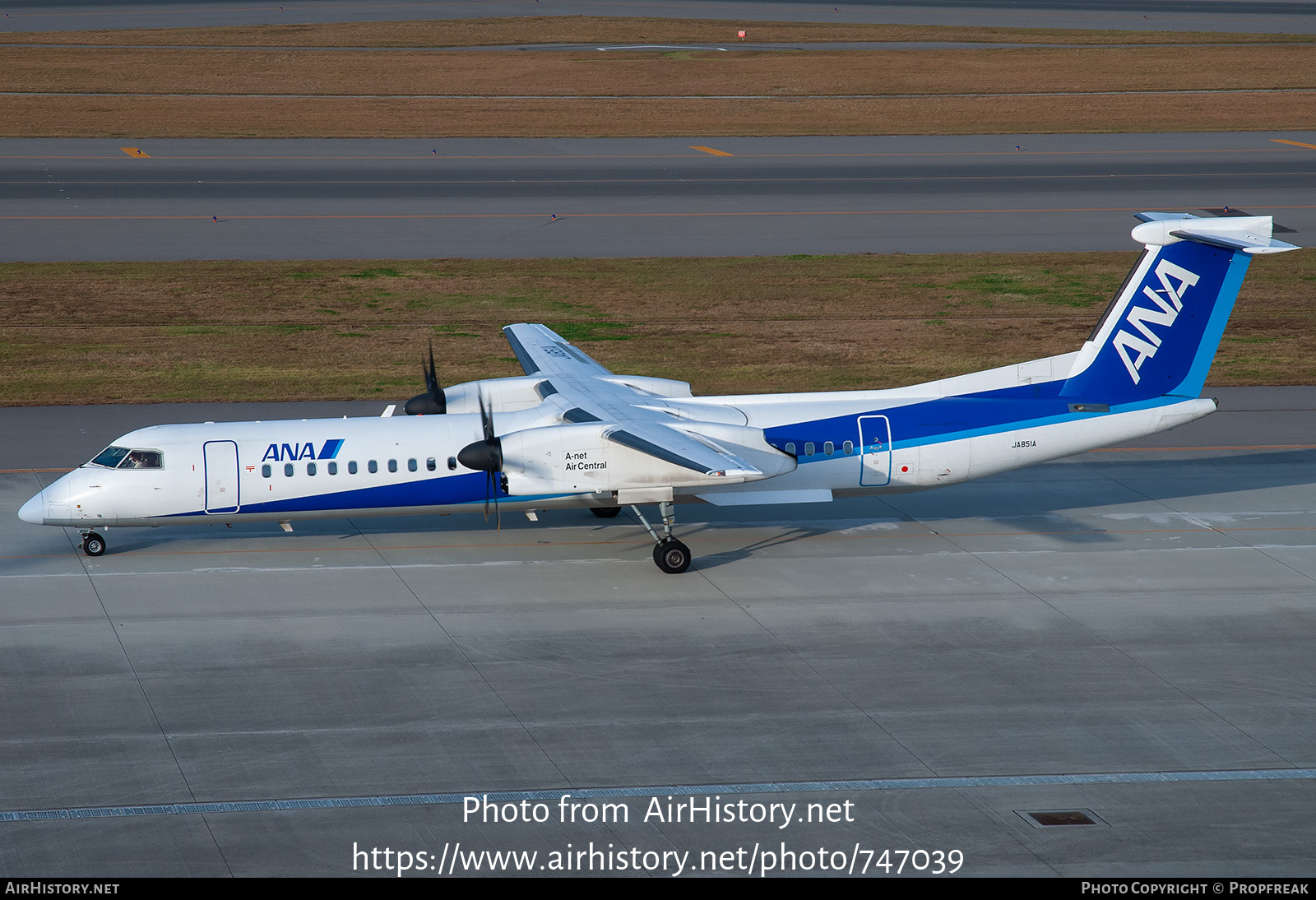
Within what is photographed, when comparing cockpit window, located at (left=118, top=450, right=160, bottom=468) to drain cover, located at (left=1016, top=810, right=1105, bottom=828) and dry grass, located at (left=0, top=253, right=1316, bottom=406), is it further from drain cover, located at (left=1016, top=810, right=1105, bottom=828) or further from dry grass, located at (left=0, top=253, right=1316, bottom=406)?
drain cover, located at (left=1016, top=810, right=1105, bottom=828)

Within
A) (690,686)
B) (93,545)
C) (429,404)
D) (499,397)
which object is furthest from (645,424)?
(93,545)

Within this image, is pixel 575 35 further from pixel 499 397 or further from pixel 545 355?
pixel 499 397

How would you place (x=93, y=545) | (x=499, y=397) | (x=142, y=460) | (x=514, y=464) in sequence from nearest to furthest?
(x=514, y=464) < (x=142, y=460) < (x=93, y=545) < (x=499, y=397)

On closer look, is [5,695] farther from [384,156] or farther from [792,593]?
[384,156]

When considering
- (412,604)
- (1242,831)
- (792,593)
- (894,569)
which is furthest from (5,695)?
(1242,831)

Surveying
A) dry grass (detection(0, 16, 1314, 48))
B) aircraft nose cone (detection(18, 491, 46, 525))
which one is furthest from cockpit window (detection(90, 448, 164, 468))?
dry grass (detection(0, 16, 1314, 48))

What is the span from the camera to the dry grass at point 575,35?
7519cm

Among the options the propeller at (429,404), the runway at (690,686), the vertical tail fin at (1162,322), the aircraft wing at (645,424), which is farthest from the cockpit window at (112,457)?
the vertical tail fin at (1162,322)

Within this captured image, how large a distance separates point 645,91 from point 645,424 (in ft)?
155

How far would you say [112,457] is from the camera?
936 inches

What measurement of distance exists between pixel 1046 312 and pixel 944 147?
20.4 metres

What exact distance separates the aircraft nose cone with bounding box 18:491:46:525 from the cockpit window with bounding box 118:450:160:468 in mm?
1452

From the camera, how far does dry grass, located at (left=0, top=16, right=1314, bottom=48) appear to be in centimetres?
7519

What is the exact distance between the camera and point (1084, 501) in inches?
1095
